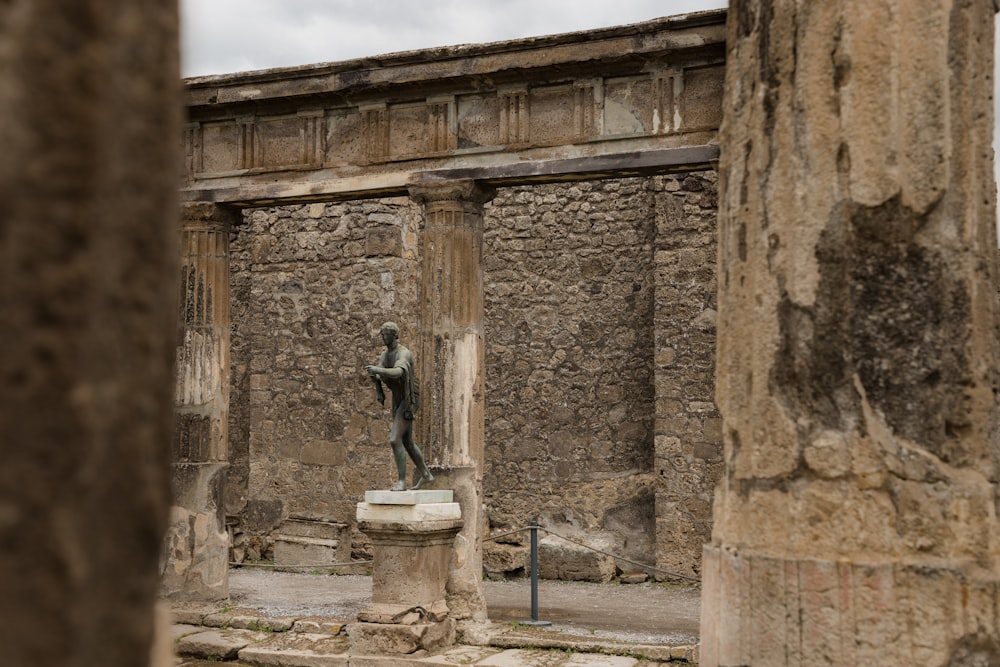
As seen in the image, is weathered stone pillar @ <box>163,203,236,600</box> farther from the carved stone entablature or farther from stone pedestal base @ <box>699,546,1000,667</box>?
stone pedestal base @ <box>699,546,1000,667</box>

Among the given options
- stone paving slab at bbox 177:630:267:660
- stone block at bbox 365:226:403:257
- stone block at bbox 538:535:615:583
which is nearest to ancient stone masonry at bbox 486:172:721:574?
stone block at bbox 538:535:615:583

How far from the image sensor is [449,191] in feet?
26.7

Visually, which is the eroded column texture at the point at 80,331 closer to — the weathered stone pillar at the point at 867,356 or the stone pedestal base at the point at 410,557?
the weathered stone pillar at the point at 867,356

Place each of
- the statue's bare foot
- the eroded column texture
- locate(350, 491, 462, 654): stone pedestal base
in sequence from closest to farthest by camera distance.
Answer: the eroded column texture, locate(350, 491, 462, 654): stone pedestal base, the statue's bare foot

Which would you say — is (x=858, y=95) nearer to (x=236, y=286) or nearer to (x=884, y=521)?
(x=884, y=521)

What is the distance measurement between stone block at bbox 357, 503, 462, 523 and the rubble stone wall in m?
3.41

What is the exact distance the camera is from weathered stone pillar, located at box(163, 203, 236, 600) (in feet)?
28.7

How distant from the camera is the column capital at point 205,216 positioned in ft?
29.3

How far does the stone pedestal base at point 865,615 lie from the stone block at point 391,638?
4068mm

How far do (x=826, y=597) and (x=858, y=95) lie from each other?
1.47 metres

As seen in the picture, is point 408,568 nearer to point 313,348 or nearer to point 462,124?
point 462,124

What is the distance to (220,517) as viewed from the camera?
8.88 metres

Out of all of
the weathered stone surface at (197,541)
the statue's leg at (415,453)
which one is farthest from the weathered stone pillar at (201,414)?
the statue's leg at (415,453)

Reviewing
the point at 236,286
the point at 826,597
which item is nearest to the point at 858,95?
the point at 826,597
